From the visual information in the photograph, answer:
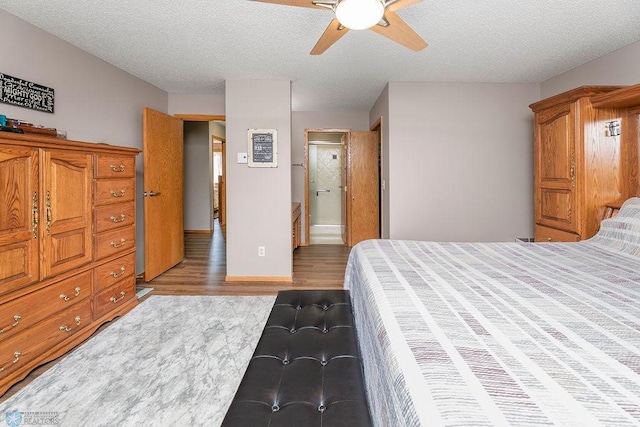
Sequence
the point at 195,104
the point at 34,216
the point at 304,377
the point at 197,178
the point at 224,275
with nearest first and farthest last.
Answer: the point at 304,377
the point at 34,216
the point at 224,275
the point at 195,104
the point at 197,178

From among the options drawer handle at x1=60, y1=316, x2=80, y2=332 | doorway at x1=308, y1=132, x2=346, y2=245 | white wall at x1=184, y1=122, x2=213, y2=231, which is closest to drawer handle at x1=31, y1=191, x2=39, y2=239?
drawer handle at x1=60, y1=316, x2=80, y2=332

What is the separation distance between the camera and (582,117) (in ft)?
8.77

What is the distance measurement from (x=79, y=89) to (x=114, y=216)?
4.35 ft

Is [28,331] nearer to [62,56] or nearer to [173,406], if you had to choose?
Result: [173,406]

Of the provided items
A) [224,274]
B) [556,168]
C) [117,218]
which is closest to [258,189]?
[224,274]

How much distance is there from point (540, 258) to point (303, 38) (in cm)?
240

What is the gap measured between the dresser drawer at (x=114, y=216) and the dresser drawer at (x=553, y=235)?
3.78 metres

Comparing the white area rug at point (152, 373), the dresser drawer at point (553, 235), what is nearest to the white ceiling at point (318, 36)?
the dresser drawer at point (553, 235)

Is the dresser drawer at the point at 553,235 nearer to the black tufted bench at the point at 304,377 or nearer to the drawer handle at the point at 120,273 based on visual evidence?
the black tufted bench at the point at 304,377

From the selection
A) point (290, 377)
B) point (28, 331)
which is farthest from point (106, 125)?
point (290, 377)

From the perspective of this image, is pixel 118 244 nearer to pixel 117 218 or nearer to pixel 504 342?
pixel 117 218

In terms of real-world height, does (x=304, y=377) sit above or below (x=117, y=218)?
below

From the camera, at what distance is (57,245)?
225 cm

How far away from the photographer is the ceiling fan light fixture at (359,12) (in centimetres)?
163
